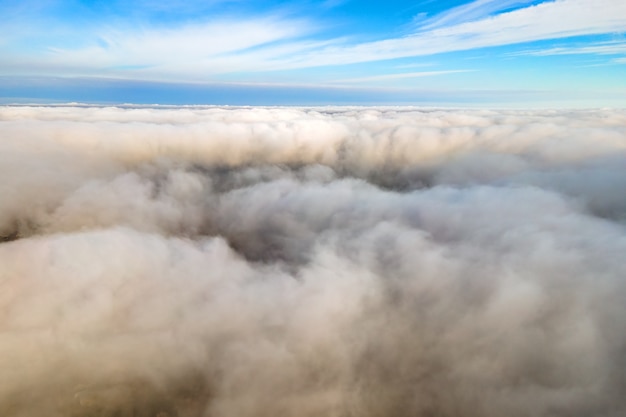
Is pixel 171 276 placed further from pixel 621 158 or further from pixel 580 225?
pixel 621 158

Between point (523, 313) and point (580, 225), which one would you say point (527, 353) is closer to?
point (523, 313)

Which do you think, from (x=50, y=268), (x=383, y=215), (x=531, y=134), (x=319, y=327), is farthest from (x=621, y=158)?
(x=50, y=268)

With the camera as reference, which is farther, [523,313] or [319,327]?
[319,327]

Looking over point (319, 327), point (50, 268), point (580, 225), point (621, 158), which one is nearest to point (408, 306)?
point (319, 327)

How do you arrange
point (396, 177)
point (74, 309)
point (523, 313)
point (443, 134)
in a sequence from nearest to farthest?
point (523, 313)
point (74, 309)
point (443, 134)
point (396, 177)

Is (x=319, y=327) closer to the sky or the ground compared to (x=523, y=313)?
closer to the ground

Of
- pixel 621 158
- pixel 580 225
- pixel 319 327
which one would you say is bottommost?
pixel 319 327

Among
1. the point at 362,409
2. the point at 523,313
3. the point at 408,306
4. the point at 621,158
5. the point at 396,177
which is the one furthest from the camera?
the point at 396,177
